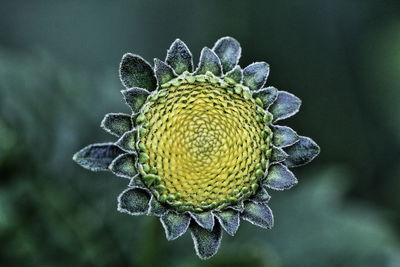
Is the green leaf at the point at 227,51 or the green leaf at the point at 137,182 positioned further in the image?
the green leaf at the point at 227,51

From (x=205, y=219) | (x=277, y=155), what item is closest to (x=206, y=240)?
(x=205, y=219)

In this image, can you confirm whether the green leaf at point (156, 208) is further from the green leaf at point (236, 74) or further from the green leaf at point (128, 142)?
the green leaf at point (236, 74)

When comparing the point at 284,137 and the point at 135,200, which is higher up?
the point at 284,137

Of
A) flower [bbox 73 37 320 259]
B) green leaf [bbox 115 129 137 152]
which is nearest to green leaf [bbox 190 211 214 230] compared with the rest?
flower [bbox 73 37 320 259]

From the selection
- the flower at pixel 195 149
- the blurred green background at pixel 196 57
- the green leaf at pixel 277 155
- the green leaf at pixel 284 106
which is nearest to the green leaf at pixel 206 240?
the flower at pixel 195 149

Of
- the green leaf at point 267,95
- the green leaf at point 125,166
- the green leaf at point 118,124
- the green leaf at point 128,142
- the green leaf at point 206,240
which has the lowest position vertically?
the green leaf at point 206,240

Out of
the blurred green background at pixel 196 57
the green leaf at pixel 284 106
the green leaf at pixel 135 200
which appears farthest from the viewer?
the blurred green background at pixel 196 57

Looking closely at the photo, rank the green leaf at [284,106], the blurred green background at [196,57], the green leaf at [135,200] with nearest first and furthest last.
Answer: the green leaf at [135,200], the green leaf at [284,106], the blurred green background at [196,57]

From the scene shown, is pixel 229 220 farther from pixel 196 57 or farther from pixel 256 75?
pixel 196 57
